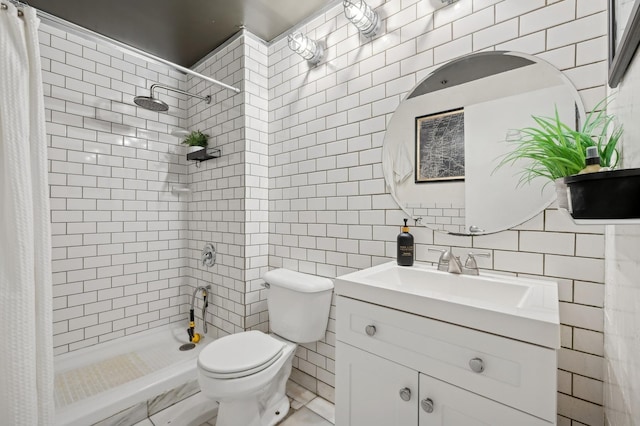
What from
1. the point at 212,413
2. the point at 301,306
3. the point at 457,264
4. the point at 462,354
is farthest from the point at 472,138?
the point at 212,413

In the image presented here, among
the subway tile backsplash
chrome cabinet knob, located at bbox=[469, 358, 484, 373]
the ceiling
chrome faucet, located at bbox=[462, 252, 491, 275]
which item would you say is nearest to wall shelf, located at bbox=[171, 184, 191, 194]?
the subway tile backsplash

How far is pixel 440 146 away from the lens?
4.58ft

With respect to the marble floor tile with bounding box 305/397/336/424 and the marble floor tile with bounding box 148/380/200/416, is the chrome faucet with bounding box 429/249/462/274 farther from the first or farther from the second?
the marble floor tile with bounding box 148/380/200/416

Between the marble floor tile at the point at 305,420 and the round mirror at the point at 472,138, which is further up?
the round mirror at the point at 472,138

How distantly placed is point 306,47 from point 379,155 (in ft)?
2.92

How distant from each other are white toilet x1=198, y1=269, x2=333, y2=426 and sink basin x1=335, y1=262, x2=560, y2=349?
0.59 m

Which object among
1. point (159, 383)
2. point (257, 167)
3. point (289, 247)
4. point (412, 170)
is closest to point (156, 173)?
point (257, 167)

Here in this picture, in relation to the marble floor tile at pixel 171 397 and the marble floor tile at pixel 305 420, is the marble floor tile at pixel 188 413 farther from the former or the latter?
the marble floor tile at pixel 305 420

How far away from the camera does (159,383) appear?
5.74 ft

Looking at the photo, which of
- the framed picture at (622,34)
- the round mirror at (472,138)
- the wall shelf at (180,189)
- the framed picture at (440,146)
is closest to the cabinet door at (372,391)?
the round mirror at (472,138)

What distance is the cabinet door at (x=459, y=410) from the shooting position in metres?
0.79

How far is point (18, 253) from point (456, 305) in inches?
61.9

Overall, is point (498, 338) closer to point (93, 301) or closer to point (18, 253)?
point (18, 253)

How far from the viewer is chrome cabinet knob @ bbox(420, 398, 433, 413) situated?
934 millimetres
